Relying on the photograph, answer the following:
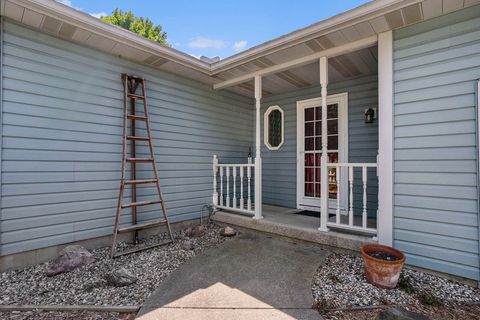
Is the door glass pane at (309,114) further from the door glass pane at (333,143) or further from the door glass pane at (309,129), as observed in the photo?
the door glass pane at (333,143)

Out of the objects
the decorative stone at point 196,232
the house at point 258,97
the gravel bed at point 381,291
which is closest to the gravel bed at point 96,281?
the house at point 258,97

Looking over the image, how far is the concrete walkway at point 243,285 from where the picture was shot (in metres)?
1.92

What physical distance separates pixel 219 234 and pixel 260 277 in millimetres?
1517

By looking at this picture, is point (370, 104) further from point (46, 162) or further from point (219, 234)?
point (46, 162)

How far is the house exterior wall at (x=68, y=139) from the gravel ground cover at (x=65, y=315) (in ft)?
3.36

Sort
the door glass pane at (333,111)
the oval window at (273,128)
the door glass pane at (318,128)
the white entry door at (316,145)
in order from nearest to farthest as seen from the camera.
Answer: the white entry door at (316,145)
the door glass pane at (333,111)
the door glass pane at (318,128)
the oval window at (273,128)

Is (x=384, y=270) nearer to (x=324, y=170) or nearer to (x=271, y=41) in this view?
(x=324, y=170)

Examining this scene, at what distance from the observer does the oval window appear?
512 centimetres

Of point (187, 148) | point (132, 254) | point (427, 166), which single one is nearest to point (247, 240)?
point (132, 254)

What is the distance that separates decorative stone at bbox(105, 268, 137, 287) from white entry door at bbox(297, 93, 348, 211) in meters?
3.31

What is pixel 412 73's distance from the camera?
262 cm

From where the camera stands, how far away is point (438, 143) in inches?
97.1

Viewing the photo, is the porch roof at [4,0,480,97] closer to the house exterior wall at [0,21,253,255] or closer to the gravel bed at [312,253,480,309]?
the house exterior wall at [0,21,253,255]

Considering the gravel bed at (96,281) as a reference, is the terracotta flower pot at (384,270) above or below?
above
